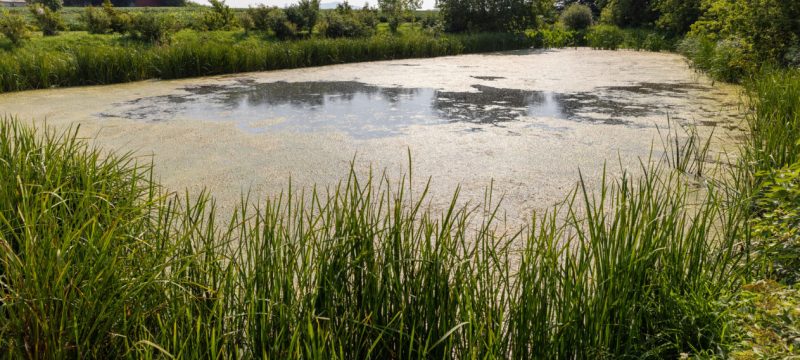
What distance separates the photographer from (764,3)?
16.7 feet

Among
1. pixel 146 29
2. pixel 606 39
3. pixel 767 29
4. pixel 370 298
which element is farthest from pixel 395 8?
pixel 370 298

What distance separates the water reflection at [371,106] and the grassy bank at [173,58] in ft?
2.85

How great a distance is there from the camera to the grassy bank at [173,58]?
515cm

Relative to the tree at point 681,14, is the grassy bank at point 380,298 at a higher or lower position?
lower

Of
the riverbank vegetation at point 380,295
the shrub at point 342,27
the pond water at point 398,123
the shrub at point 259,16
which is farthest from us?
the shrub at point 259,16

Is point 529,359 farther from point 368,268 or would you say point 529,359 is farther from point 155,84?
point 155,84

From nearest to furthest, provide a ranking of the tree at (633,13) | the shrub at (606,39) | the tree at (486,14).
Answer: the shrub at (606,39), the tree at (486,14), the tree at (633,13)

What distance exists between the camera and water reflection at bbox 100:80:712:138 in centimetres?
389

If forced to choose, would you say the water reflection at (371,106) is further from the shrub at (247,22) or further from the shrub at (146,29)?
the shrub at (247,22)

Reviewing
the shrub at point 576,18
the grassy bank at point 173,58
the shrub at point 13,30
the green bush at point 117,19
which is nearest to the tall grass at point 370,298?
the grassy bank at point 173,58

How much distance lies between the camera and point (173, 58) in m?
5.91

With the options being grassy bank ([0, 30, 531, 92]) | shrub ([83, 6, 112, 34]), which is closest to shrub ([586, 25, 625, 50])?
grassy bank ([0, 30, 531, 92])

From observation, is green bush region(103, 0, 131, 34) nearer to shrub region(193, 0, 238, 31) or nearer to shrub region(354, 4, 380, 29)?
shrub region(193, 0, 238, 31)

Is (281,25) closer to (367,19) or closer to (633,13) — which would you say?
(367,19)
